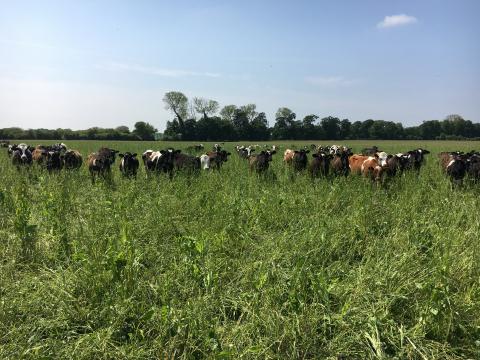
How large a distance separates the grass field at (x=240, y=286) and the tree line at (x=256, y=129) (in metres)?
76.2

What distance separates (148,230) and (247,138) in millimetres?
79998

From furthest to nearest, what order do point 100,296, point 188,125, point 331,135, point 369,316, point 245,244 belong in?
point 331,135 < point 188,125 < point 245,244 < point 100,296 < point 369,316

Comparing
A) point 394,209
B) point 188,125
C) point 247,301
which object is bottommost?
point 247,301

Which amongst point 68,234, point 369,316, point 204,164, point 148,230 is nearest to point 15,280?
point 68,234

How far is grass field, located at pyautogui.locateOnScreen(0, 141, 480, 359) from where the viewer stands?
11.3 ft

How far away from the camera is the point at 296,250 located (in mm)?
5203

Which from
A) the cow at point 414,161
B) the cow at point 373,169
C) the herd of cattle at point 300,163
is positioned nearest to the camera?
the cow at point 373,169

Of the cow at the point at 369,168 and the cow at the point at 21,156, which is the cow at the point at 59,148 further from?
the cow at the point at 369,168

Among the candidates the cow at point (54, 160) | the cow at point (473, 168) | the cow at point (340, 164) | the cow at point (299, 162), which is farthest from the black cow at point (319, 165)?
the cow at point (54, 160)

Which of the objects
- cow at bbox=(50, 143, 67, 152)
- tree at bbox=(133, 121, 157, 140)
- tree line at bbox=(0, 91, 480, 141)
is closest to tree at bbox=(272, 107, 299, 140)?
tree line at bbox=(0, 91, 480, 141)

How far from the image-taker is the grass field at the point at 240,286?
136 inches

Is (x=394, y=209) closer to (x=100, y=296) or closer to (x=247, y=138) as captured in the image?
(x=100, y=296)

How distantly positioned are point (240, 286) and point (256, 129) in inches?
3283

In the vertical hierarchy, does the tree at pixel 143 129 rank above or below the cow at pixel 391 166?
above
